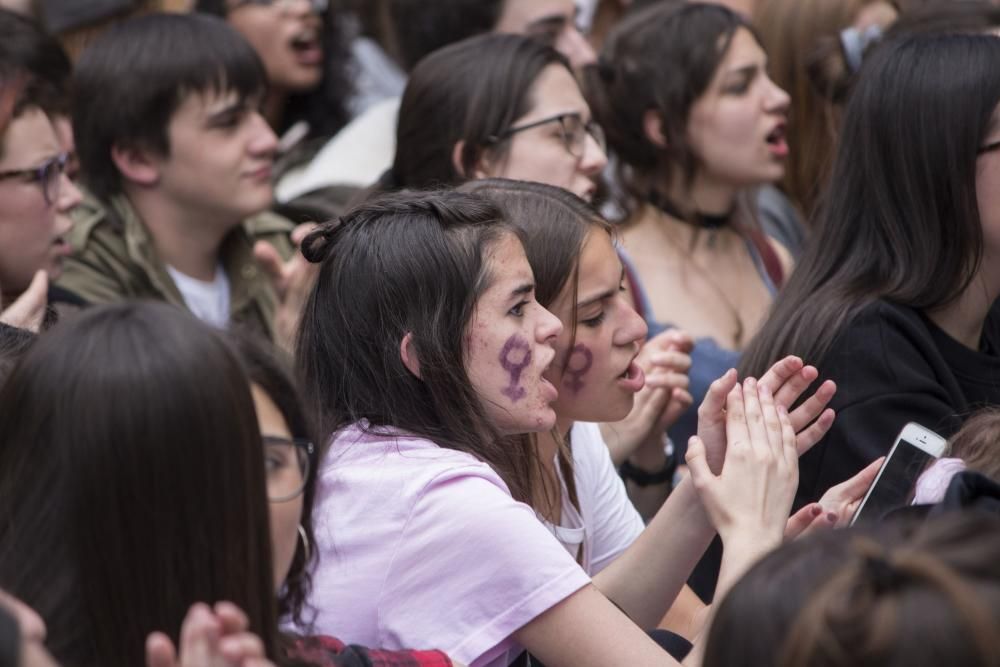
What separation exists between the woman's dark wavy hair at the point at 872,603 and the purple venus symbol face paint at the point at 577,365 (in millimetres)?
1133

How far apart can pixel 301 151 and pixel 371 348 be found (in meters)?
2.58

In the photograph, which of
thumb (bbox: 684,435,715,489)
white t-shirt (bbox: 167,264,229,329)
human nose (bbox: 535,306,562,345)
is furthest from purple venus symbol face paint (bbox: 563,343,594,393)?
white t-shirt (bbox: 167,264,229,329)

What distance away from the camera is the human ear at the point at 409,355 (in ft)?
7.32

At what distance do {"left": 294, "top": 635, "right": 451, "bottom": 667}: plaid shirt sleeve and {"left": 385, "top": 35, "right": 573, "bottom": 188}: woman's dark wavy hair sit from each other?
5.71 feet

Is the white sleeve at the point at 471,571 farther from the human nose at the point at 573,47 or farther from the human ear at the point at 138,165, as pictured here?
the human nose at the point at 573,47

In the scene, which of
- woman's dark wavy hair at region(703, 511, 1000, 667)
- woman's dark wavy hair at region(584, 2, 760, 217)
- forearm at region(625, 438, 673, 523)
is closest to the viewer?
woman's dark wavy hair at region(703, 511, 1000, 667)

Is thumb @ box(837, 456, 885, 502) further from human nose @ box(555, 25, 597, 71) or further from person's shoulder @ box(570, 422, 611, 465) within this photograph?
human nose @ box(555, 25, 597, 71)

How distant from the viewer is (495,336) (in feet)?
7.45

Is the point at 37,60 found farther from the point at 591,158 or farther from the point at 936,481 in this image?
the point at 936,481

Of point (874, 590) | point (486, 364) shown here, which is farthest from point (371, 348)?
point (874, 590)

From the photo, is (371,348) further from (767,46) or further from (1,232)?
(767,46)

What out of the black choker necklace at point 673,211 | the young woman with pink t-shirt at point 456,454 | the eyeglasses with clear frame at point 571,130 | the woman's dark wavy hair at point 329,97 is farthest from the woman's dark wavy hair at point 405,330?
the woman's dark wavy hair at point 329,97

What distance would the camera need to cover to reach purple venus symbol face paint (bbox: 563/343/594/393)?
2494 mm

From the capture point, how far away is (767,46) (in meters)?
4.58
